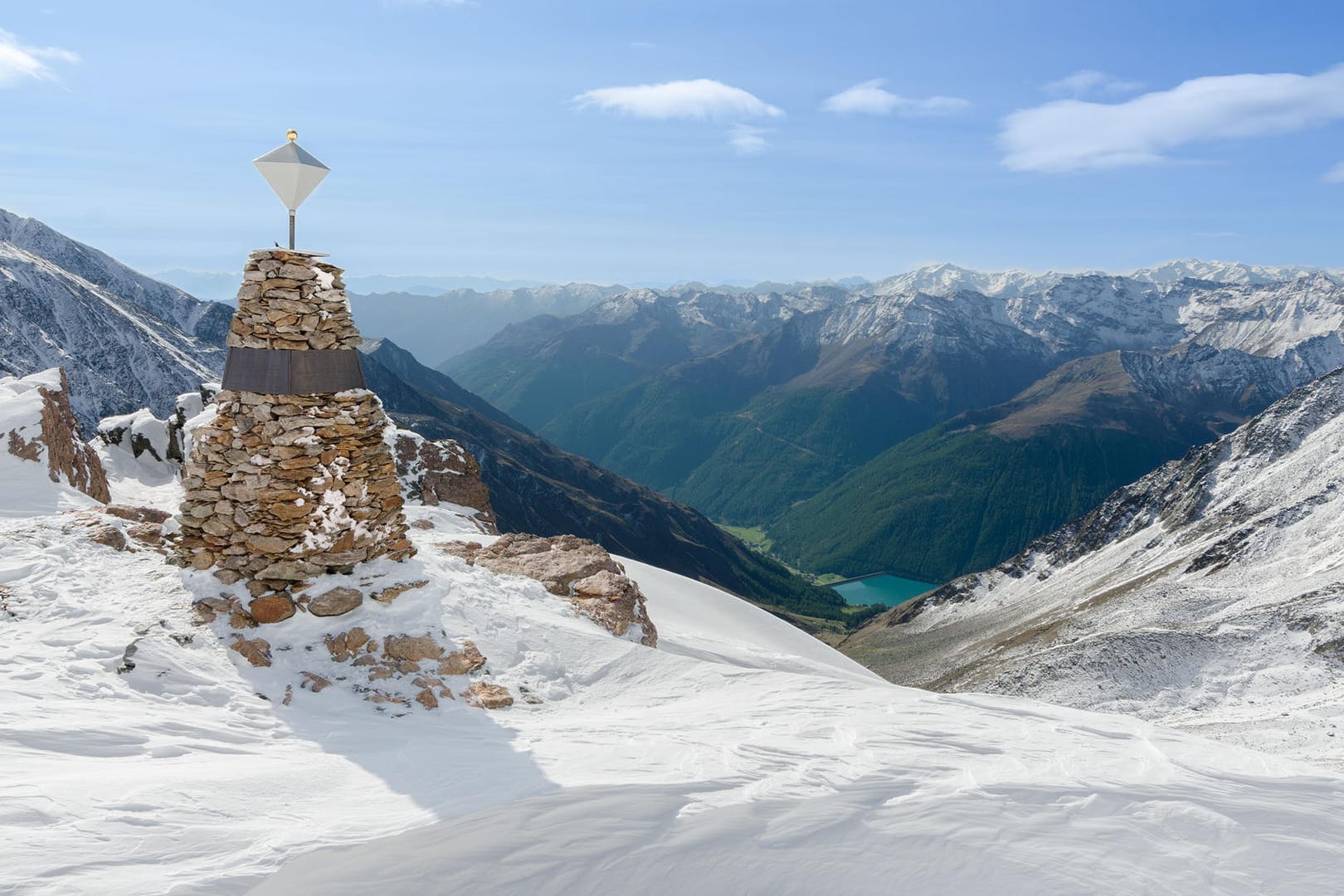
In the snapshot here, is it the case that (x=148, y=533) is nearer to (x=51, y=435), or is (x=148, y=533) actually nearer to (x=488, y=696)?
(x=488, y=696)

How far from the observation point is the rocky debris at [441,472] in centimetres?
4188

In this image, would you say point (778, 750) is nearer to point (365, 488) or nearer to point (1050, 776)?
point (1050, 776)

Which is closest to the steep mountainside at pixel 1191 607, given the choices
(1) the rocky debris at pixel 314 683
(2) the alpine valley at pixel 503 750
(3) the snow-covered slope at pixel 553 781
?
(2) the alpine valley at pixel 503 750

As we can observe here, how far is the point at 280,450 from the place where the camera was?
50.9 ft

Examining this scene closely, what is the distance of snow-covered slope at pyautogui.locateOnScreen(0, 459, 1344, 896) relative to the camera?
24.3 ft

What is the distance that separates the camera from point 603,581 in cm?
1938

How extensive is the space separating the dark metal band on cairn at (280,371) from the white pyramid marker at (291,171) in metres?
3.09

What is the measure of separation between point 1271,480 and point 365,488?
178 meters

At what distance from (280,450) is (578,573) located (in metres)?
7.93

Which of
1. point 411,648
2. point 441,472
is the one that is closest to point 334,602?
point 411,648

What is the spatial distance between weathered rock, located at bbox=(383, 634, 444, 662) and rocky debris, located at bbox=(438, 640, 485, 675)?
0.22 meters

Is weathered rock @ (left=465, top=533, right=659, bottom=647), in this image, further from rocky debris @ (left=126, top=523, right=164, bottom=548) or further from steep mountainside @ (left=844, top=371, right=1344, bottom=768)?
steep mountainside @ (left=844, top=371, right=1344, bottom=768)

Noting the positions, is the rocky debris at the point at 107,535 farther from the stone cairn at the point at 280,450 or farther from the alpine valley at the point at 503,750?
the stone cairn at the point at 280,450

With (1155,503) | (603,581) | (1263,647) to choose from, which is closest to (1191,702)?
(1263,647)
